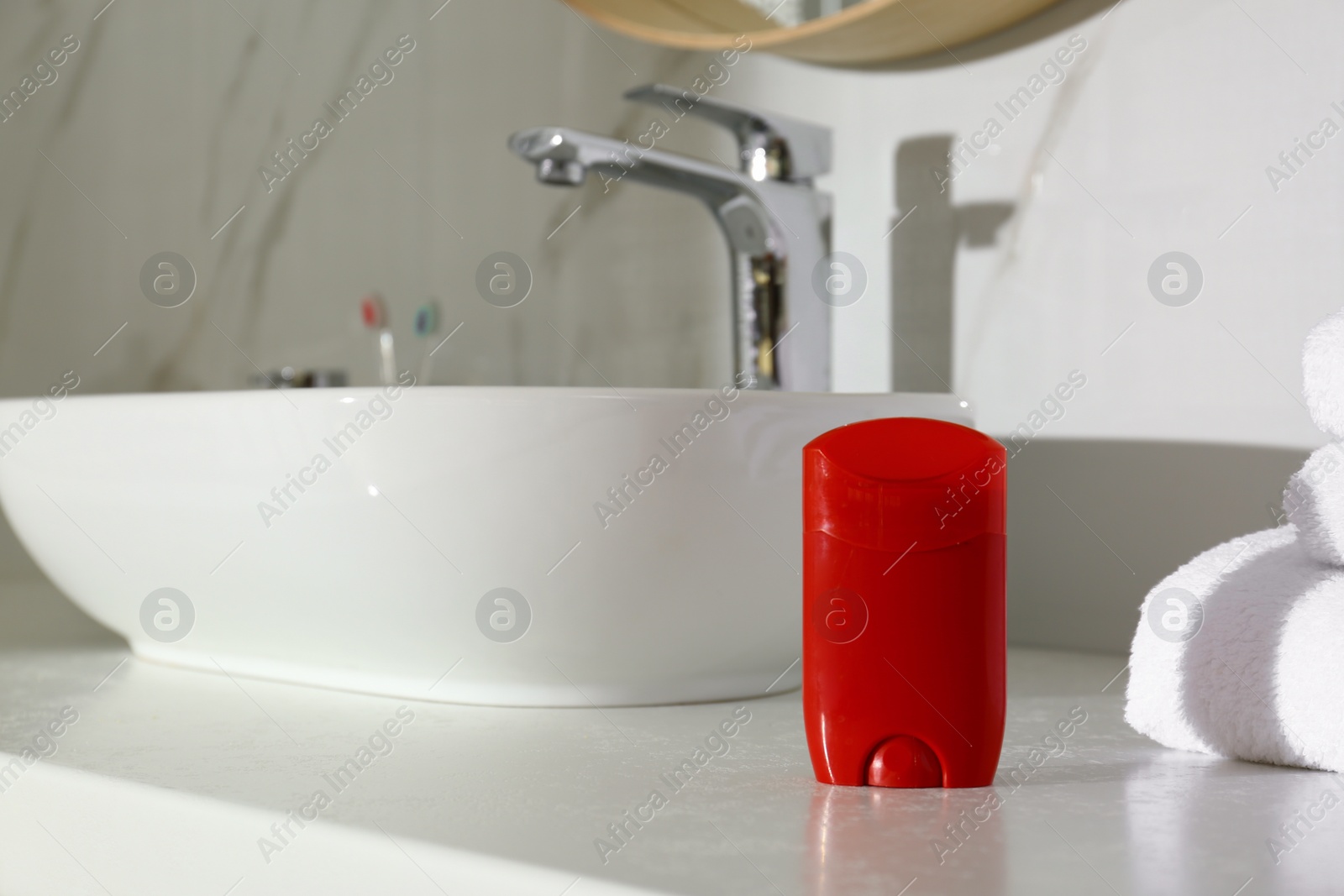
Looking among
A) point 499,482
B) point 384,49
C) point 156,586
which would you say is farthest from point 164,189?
point 499,482

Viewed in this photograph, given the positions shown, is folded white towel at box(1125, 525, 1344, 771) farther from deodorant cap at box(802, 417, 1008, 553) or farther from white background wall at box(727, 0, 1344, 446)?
white background wall at box(727, 0, 1344, 446)

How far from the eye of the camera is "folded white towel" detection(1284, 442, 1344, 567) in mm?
528

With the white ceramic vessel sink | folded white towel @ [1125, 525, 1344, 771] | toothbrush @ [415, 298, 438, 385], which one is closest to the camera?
folded white towel @ [1125, 525, 1344, 771]

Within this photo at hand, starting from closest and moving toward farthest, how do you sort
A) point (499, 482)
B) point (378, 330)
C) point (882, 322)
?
point (499, 482) < point (882, 322) < point (378, 330)

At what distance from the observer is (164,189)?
1390 mm

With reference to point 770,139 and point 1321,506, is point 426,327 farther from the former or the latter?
point 1321,506

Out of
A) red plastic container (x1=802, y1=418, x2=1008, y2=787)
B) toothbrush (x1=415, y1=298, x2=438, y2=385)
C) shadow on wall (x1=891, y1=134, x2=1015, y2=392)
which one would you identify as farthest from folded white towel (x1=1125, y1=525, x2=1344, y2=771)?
toothbrush (x1=415, y1=298, x2=438, y2=385)

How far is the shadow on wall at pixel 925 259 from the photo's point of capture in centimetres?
94

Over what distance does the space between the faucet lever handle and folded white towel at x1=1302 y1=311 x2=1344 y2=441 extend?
0.46 metres

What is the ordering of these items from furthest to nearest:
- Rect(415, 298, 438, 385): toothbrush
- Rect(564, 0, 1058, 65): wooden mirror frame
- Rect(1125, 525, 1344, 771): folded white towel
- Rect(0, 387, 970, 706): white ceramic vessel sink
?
Rect(415, 298, 438, 385): toothbrush, Rect(564, 0, 1058, 65): wooden mirror frame, Rect(0, 387, 970, 706): white ceramic vessel sink, Rect(1125, 525, 1344, 771): folded white towel

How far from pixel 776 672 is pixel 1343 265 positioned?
0.42m

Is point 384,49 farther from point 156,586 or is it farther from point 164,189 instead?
point 156,586

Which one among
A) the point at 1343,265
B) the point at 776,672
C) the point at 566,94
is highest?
the point at 566,94

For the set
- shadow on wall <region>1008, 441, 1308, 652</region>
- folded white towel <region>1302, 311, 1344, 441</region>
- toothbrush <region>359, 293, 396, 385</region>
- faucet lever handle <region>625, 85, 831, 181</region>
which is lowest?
shadow on wall <region>1008, 441, 1308, 652</region>
